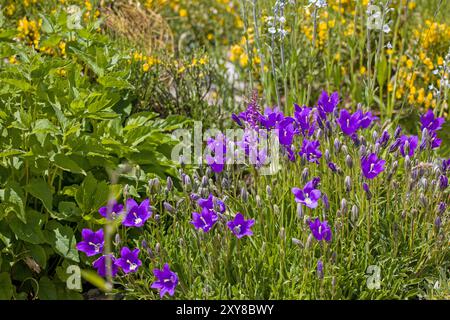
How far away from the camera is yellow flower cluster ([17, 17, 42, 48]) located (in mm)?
4176

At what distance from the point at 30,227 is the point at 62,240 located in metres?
0.13

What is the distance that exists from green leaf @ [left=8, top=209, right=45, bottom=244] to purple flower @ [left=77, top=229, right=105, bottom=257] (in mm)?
229

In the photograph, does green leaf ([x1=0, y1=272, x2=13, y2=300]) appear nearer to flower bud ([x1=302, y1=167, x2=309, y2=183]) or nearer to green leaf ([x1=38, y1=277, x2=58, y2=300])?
green leaf ([x1=38, y1=277, x2=58, y2=300])

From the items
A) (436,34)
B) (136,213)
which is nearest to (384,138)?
(136,213)

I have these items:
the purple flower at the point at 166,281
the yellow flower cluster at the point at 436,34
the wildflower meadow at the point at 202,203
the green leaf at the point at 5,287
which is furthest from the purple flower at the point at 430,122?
the green leaf at the point at 5,287

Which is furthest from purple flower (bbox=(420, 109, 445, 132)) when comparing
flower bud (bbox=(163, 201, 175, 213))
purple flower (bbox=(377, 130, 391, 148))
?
flower bud (bbox=(163, 201, 175, 213))

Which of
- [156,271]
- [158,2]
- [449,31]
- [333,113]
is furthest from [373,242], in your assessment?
[158,2]

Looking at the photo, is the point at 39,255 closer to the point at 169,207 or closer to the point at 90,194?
the point at 90,194

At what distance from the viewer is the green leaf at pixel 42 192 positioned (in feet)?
8.83

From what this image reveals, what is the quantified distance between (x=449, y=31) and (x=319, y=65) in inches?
34.4

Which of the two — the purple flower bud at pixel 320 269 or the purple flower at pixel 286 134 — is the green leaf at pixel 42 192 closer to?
the purple flower at pixel 286 134

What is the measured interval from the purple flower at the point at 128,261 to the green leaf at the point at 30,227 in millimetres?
402

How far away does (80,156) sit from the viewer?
9.84 ft

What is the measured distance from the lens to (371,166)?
2553 mm
